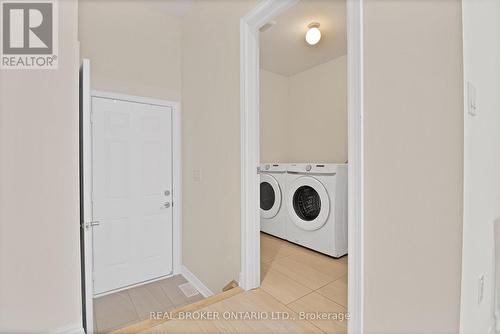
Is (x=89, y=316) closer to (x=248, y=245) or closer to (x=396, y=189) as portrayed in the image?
(x=248, y=245)

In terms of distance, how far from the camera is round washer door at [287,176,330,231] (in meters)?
2.17

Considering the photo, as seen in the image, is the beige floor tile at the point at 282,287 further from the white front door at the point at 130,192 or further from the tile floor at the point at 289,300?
the white front door at the point at 130,192

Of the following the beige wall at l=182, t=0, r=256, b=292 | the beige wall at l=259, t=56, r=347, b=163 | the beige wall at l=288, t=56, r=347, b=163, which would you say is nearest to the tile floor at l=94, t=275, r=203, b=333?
the beige wall at l=182, t=0, r=256, b=292

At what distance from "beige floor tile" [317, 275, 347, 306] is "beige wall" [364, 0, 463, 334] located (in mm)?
482

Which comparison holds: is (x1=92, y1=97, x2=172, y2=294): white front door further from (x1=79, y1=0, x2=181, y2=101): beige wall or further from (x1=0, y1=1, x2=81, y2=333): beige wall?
(x1=0, y1=1, x2=81, y2=333): beige wall

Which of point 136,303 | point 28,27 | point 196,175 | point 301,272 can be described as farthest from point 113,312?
point 28,27

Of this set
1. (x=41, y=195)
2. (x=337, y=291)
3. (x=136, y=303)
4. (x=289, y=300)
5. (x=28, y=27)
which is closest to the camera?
(x=41, y=195)

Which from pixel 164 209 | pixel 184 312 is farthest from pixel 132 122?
pixel 184 312

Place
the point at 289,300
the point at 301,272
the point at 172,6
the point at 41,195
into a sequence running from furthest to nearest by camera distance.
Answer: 1. the point at 172,6
2. the point at 301,272
3. the point at 289,300
4. the point at 41,195

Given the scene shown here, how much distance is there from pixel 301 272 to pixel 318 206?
69cm

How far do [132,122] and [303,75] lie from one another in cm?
266

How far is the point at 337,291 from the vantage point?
1.60 meters

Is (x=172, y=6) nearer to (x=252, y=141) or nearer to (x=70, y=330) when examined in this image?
(x=252, y=141)

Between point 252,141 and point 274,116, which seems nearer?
point 252,141
